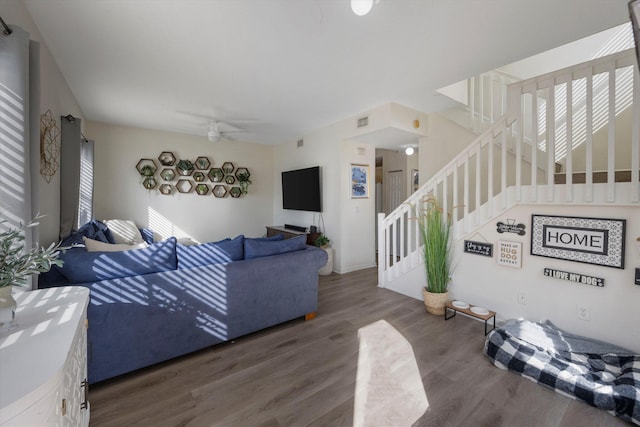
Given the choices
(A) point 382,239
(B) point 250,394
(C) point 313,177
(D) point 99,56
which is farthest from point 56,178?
(A) point 382,239

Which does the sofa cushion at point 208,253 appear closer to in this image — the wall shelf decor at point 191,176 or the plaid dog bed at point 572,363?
the plaid dog bed at point 572,363

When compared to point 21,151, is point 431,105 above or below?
above

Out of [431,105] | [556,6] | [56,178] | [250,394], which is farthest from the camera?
[431,105]

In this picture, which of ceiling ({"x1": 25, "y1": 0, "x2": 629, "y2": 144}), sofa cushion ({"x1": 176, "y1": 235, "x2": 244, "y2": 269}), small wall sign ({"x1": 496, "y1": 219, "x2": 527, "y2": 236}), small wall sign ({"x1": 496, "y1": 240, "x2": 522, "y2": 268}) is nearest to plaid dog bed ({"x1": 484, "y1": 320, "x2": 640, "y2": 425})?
small wall sign ({"x1": 496, "y1": 240, "x2": 522, "y2": 268})

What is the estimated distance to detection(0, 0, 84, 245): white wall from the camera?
5.72 feet

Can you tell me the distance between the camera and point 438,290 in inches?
112

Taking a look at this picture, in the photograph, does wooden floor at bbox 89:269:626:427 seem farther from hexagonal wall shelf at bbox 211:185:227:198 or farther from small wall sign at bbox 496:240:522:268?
hexagonal wall shelf at bbox 211:185:227:198

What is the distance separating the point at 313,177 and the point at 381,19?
2.90m

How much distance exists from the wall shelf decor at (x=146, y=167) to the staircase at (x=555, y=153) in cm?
400

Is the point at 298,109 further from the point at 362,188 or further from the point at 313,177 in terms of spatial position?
the point at 362,188

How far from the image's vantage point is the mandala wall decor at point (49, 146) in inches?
81.8

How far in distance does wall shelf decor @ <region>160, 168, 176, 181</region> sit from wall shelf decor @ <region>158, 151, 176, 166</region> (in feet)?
0.36

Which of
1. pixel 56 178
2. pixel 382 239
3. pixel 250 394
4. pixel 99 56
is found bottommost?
pixel 250 394

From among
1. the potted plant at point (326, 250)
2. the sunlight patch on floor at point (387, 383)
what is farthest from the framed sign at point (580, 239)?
the potted plant at point (326, 250)
